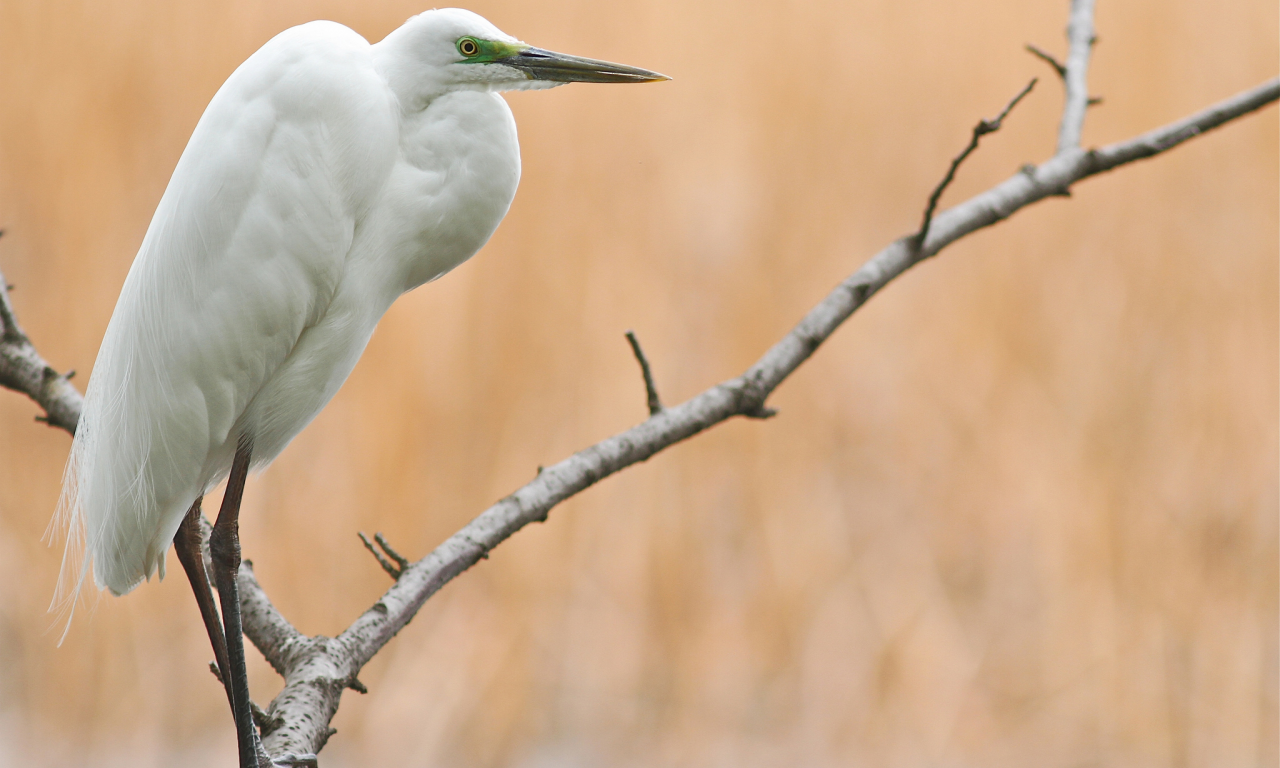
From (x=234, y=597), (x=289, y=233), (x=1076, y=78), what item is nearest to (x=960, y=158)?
(x=1076, y=78)

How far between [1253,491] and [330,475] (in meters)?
1.25

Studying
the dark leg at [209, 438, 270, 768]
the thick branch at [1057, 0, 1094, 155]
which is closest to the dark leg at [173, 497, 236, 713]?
the dark leg at [209, 438, 270, 768]

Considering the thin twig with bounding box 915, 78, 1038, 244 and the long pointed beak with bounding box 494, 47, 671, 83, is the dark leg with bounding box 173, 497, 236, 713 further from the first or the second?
the thin twig with bounding box 915, 78, 1038, 244

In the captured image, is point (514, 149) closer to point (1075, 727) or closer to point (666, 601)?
point (666, 601)

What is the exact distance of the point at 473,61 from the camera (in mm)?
486

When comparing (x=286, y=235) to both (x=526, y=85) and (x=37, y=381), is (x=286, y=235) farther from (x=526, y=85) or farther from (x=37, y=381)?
(x=37, y=381)

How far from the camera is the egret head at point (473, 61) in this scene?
48 cm

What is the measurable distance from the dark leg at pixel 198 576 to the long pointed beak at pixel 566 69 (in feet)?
1.11

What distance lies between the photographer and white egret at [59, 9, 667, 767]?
1.60 feet

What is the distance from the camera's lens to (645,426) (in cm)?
62

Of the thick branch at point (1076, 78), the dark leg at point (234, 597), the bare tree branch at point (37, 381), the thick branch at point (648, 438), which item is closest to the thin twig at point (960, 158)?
the thick branch at point (648, 438)

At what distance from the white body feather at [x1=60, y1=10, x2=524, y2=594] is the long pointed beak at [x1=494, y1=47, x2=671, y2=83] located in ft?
0.05

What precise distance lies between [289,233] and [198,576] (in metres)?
0.24

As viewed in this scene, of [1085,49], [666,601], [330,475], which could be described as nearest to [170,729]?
[330,475]
